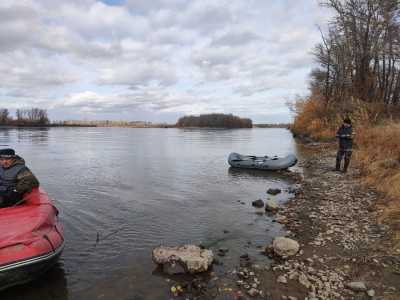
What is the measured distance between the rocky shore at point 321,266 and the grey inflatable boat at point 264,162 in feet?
25.5

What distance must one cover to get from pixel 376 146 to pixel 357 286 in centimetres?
1076

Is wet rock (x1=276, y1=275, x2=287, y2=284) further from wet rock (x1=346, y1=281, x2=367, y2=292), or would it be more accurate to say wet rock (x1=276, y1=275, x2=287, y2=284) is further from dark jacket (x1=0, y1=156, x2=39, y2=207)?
dark jacket (x1=0, y1=156, x2=39, y2=207)

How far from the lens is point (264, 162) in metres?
16.8

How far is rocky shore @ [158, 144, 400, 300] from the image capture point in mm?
4691

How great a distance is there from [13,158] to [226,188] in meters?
8.23

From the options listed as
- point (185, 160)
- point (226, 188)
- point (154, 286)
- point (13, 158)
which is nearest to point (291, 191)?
point (226, 188)

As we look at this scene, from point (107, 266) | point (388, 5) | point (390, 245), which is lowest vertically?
point (107, 266)

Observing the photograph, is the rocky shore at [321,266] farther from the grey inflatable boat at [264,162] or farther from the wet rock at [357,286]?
the grey inflatable boat at [264,162]

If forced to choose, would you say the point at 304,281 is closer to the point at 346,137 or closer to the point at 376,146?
the point at 346,137

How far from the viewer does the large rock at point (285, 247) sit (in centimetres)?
594

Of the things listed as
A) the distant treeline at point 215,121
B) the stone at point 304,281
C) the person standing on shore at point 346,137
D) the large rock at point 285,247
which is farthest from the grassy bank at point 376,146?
the distant treeline at point 215,121

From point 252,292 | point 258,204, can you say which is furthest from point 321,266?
point 258,204

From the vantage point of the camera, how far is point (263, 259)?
6.00m

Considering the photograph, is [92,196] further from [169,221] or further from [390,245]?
[390,245]
